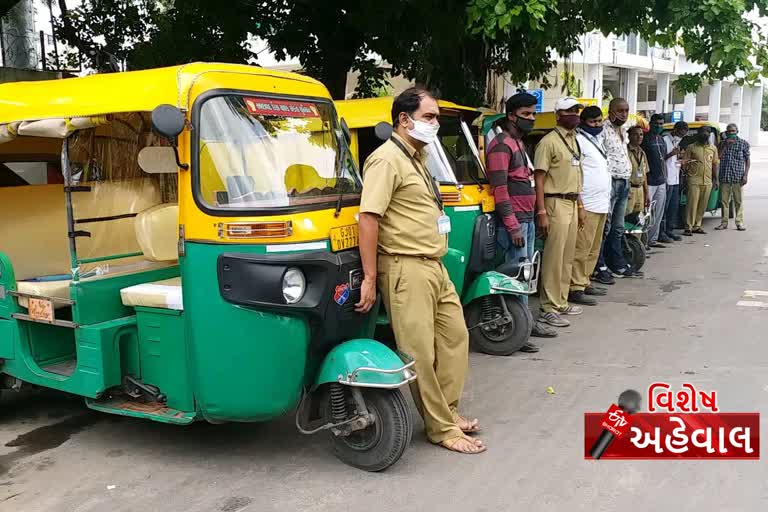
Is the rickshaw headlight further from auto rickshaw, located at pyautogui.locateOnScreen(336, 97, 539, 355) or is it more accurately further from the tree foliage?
the tree foliage

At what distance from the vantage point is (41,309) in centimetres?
433

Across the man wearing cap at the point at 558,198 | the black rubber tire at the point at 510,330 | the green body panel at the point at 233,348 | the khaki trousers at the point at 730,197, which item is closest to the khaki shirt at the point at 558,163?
the man wearing cap at the point at 558,198

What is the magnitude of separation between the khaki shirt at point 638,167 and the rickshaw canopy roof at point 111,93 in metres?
6.13

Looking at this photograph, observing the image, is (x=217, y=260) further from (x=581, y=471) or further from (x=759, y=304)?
(x=759, y=304)

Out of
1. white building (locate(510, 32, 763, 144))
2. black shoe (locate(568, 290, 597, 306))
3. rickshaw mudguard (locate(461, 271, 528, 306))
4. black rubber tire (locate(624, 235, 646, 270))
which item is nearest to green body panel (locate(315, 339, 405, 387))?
rickshaw mudguard (locate(461, 271, 528, 306))

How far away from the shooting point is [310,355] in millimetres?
3855

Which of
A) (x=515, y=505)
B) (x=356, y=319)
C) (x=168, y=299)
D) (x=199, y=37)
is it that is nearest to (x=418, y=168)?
(x=356, y=319)

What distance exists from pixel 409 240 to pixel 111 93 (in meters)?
1.75

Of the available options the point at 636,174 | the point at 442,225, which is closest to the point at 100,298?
the point at 442,225

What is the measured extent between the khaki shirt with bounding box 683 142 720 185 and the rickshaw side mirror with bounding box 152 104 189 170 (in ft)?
35.1

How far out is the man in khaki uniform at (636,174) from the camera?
9406 millimetres

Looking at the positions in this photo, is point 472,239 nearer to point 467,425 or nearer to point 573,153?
point 573,153

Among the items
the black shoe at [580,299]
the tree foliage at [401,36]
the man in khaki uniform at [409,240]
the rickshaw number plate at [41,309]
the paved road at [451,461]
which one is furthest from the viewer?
the tree foliage at [401,36]

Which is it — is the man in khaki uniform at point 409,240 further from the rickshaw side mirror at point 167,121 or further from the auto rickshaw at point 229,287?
the rickshaw side mirror at point 167,121
